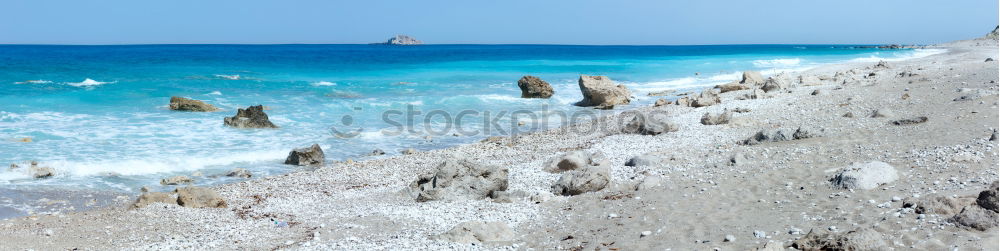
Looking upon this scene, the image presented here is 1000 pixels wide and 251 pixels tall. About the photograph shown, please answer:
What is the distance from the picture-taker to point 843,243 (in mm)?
5762

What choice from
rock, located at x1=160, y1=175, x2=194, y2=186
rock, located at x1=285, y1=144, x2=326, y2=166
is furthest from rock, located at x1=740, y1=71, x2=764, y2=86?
rock, located at x1=160, y1=175, x2=194, y2=186

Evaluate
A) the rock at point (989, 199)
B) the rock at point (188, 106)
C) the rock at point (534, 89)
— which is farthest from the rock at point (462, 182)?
the rock at point (534, 89)

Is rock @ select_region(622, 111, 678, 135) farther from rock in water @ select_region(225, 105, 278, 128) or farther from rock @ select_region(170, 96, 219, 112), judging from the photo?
rock @ select_region(170, 96, 219, 112)

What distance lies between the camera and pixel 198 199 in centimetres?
1015

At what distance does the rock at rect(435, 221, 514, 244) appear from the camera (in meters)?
7.40

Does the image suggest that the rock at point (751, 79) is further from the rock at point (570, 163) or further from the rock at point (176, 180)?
the rock at point (176, 180)

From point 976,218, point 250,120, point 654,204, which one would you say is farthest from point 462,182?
point 250,120

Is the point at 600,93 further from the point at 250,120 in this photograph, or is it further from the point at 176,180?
the point at 176,180

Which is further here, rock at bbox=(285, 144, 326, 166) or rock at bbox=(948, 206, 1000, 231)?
rock at bbox=(285, 144, 326, 166)

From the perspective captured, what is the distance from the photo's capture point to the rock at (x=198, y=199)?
10.0 metres

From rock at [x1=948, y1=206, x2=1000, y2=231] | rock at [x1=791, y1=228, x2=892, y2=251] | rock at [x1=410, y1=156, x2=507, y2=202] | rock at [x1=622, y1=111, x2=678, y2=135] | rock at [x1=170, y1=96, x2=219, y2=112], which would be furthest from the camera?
rock at [x1=170, y1=96, x2=219, y2=112]

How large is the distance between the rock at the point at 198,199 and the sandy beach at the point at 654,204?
6.7 inches

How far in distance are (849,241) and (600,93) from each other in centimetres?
2045

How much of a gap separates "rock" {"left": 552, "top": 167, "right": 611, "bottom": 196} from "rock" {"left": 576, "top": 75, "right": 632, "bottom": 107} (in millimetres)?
16075
